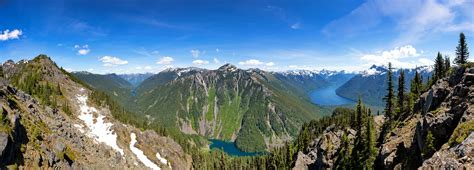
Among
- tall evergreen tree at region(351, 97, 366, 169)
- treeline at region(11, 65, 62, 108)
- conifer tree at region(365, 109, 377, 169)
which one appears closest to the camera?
conifer tree at region(365, 109, 377, 169)

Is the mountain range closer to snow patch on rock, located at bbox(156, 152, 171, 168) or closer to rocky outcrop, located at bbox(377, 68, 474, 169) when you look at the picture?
rocky outcrop, located at bbox(377, 68, 474, 169)

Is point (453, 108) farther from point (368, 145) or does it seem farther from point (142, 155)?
point (142, 155)

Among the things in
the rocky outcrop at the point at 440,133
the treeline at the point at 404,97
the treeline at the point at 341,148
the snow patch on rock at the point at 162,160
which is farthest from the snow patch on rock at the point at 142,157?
the rocky outcrop at the point at 440,133

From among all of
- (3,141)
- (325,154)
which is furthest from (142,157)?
(325,154)

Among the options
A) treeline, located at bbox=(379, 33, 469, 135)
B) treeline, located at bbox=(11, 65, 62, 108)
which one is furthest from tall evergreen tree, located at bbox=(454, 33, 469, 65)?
treeline, located at bbox=(11, 65, 62, 108)

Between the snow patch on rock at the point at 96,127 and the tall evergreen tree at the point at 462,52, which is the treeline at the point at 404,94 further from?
the snow patch on rock at the point at 96,127
